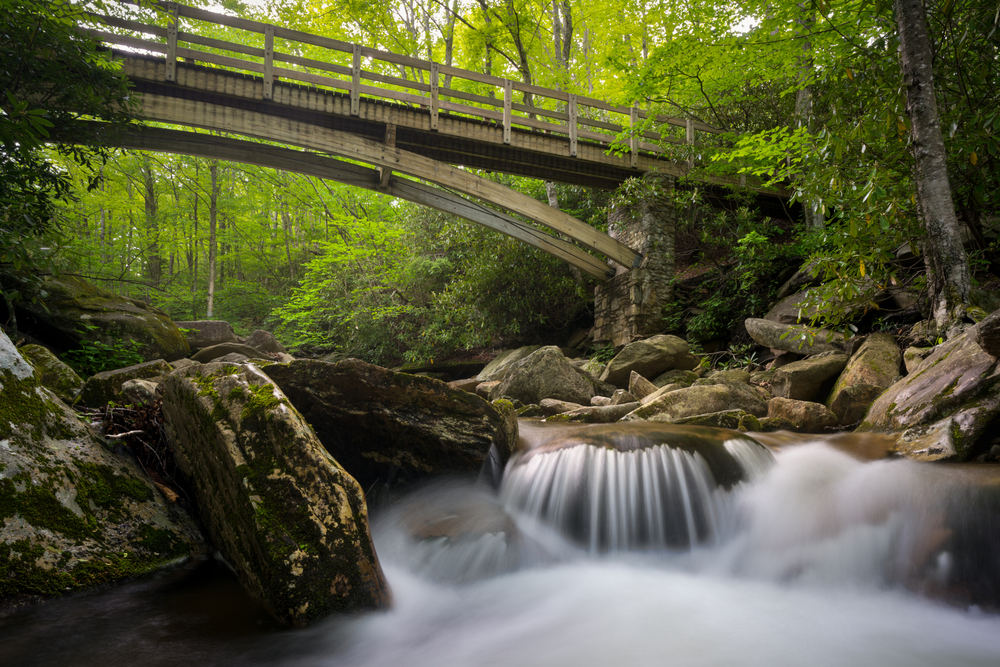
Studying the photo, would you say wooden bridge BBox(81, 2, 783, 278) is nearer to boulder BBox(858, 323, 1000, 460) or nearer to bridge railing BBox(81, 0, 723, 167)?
bridge railing BBox(81, 0, 723, 167)

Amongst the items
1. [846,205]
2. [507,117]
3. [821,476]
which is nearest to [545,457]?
[821,476]

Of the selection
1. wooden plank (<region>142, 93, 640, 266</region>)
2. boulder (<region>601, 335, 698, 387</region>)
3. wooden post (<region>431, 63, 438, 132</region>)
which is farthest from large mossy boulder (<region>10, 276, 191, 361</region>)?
boulder (<region>601, 335, 698, 387</region>)

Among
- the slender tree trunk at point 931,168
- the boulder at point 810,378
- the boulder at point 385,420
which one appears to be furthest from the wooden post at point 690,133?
the boulder at point 385,420

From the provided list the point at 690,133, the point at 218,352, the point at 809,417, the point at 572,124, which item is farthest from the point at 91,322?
the point at 690,133

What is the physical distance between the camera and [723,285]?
370 inches

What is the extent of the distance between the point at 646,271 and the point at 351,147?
6.02 metres

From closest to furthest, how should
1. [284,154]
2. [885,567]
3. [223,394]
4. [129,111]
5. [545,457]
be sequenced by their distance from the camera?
1. [223,394]
2. [885,567]
3. [545,457]
4. [129,111]
5. [284,154]

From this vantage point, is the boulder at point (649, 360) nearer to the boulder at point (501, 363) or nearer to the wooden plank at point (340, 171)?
the boulder at point (501, 363)

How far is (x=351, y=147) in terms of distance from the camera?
8031mm

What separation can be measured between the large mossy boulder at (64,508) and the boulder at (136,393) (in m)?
0.74

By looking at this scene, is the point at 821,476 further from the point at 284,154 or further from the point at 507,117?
the point at 284,154

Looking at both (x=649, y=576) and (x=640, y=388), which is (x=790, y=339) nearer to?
(x=640, y=388)

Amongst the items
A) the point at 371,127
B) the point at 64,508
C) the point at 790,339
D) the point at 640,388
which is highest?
the point at 371,127

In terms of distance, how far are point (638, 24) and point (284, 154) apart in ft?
45.3
